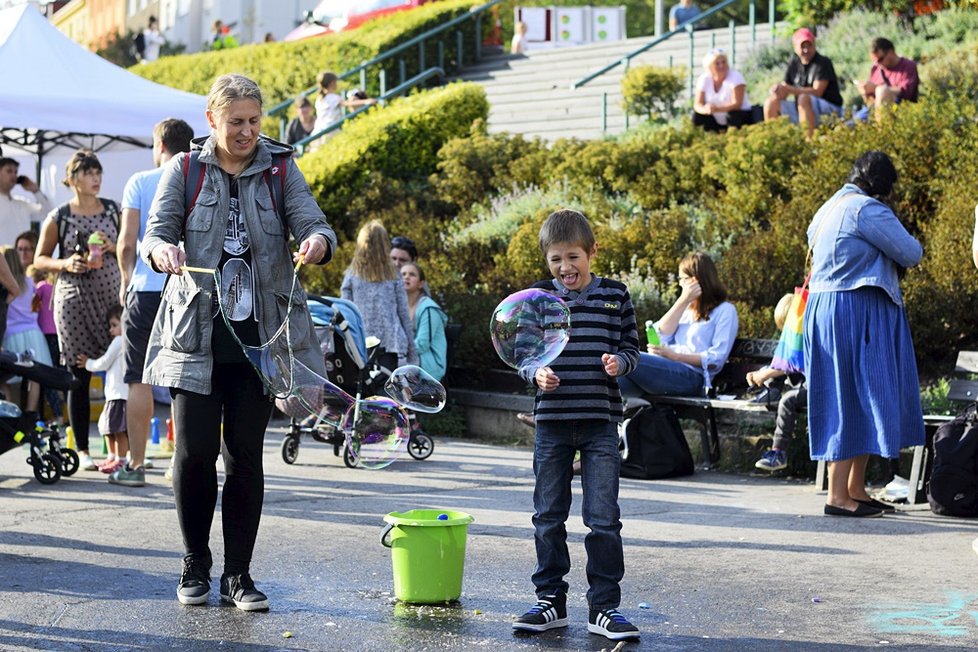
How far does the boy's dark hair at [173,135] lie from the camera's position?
7.82m

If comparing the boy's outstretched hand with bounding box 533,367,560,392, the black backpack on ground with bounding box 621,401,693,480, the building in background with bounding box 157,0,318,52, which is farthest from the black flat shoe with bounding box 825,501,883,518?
the building in background with bounding box 157,0,318,52

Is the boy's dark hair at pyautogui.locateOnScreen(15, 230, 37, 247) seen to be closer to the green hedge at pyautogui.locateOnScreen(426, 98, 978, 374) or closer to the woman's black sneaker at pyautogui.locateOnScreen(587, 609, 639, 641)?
the green hedge at pyautogui.locateOnScreen(426, 98, 978, 374)

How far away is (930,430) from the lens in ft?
27.9

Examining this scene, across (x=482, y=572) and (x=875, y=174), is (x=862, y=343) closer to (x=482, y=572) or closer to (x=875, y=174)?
(x=875, y=174)

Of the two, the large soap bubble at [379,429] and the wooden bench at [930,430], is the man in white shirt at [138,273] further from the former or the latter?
the wooden bench at [930,430]

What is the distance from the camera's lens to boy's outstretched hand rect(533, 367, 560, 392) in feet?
17.3

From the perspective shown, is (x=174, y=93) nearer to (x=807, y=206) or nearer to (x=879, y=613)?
(x=807, y=206)

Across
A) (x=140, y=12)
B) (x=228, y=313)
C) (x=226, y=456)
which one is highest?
(x=140, y=12)

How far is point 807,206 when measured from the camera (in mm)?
12289

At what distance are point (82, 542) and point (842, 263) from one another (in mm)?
4201

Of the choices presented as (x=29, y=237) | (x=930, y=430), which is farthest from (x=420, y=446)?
(x=29, y=237)

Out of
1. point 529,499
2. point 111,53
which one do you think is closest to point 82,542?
point 529,499

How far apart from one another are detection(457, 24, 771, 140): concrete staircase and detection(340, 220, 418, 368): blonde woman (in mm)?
7666

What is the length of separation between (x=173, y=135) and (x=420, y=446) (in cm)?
336
